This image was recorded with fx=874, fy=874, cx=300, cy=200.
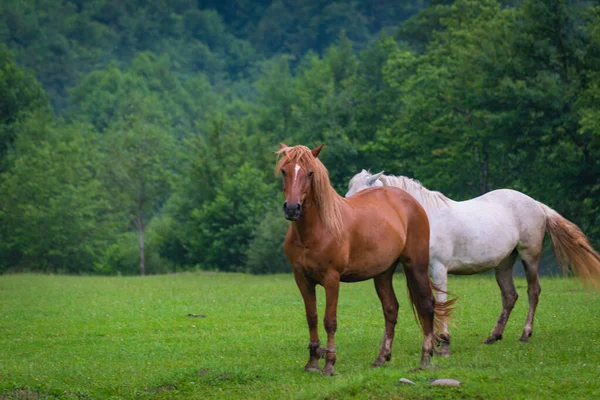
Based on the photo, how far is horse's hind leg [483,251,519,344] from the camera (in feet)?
47.2

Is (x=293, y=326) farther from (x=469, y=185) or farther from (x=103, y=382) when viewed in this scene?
(x=469, y=185)

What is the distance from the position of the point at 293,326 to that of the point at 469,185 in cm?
2979

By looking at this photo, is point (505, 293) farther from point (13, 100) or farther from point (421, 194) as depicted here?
point (13, 100)

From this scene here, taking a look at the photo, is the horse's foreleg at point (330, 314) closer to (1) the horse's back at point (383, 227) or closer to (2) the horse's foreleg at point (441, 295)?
(1) the horse's back at point (383, 227)

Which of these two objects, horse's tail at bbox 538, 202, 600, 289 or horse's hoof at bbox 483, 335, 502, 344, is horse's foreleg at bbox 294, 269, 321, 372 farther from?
horse's tail at bbox 538, 202, 600, 289

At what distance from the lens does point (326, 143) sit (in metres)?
50.0

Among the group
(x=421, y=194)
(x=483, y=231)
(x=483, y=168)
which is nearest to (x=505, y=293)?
(x=483, y=231)

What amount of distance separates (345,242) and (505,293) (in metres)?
4.58

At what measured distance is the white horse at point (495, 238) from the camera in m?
14.1

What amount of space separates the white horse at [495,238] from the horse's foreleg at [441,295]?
2 cm

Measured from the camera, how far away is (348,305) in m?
21.9

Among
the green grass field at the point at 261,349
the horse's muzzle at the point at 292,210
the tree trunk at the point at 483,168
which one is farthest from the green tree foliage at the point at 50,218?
the horse's muzzle at the point at 292,210

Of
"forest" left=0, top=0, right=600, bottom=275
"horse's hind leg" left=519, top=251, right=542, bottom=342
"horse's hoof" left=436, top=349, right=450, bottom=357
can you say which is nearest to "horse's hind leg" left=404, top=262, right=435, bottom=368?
"horse's hoof" left=436, top=349, right=450, bottom=357

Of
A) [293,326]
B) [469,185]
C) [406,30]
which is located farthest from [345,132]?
[293,326]
